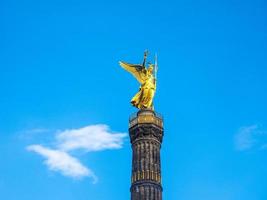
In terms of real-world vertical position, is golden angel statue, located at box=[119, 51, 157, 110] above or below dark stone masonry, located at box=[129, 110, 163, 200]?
above

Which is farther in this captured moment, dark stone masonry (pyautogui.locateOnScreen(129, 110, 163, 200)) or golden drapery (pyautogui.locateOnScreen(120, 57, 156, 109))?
golden drapery (pyautogui.locateOnScreen(120, 57, 156, 109))

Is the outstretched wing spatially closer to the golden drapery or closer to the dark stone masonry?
the golden drapery

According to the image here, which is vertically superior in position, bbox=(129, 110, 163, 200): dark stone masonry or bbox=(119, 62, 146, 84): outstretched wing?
bbox=(119, 62, 146, 84): outstretched wing

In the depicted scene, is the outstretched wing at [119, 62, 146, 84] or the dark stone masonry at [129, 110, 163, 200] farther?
the outstretched wing at [119, 62, 146, 84]

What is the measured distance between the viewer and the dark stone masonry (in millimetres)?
44188

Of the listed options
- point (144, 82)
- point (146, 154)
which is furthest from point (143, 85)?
point (146, 154)

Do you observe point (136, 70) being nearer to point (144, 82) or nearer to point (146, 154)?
point (144, 82)

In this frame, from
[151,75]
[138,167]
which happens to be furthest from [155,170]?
[151,75]

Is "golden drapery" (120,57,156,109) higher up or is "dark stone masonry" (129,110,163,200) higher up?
"golden drapery" (120,57,156,109)

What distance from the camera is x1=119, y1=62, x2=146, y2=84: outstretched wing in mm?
51031

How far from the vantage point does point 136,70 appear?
51469 mm

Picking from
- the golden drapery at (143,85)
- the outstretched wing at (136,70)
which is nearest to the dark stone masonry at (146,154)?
the golden drapery at (143,85)

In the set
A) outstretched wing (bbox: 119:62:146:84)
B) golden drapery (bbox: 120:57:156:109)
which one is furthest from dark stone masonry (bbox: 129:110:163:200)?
outstretched wing (bbox: 119:62:146:84)

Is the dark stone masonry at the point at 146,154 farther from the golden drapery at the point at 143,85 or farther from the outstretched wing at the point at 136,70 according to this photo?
the outstretched wing at the point at 136,70
